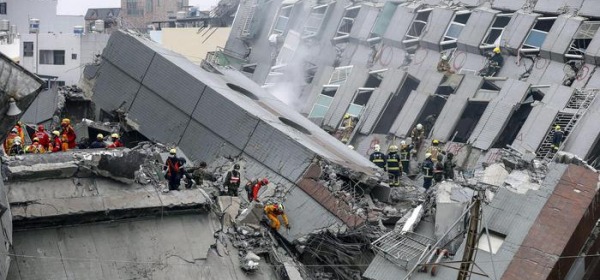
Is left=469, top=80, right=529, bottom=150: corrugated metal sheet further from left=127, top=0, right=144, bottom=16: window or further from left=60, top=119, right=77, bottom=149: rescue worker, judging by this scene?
left=127, top=0, right=144, bottom=16: window

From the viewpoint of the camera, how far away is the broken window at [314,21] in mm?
39031

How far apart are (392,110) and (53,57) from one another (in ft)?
105

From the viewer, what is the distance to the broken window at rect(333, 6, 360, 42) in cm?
3791

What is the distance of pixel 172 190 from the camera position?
1731cm

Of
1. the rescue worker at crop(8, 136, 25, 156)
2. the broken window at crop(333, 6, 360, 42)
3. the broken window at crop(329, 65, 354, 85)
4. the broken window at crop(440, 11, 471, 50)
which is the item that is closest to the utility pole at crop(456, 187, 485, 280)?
the rescue worker at crop(8, 136, 25, 156)

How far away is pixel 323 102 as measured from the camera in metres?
35.0

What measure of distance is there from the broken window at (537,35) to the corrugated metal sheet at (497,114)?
1653 mm

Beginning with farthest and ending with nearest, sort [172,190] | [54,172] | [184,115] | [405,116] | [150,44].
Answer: [405,116]
[150,44]
[184,115]
[172,190]
[54,172]

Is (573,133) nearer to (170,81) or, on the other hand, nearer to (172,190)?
(170,81)

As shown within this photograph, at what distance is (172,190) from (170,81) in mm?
5822

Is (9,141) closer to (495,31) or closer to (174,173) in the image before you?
(174,173)

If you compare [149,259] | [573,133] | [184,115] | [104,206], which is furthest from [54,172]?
[573,133]

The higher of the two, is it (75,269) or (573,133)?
(573,133)

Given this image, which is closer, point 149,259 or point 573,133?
point 149,259
